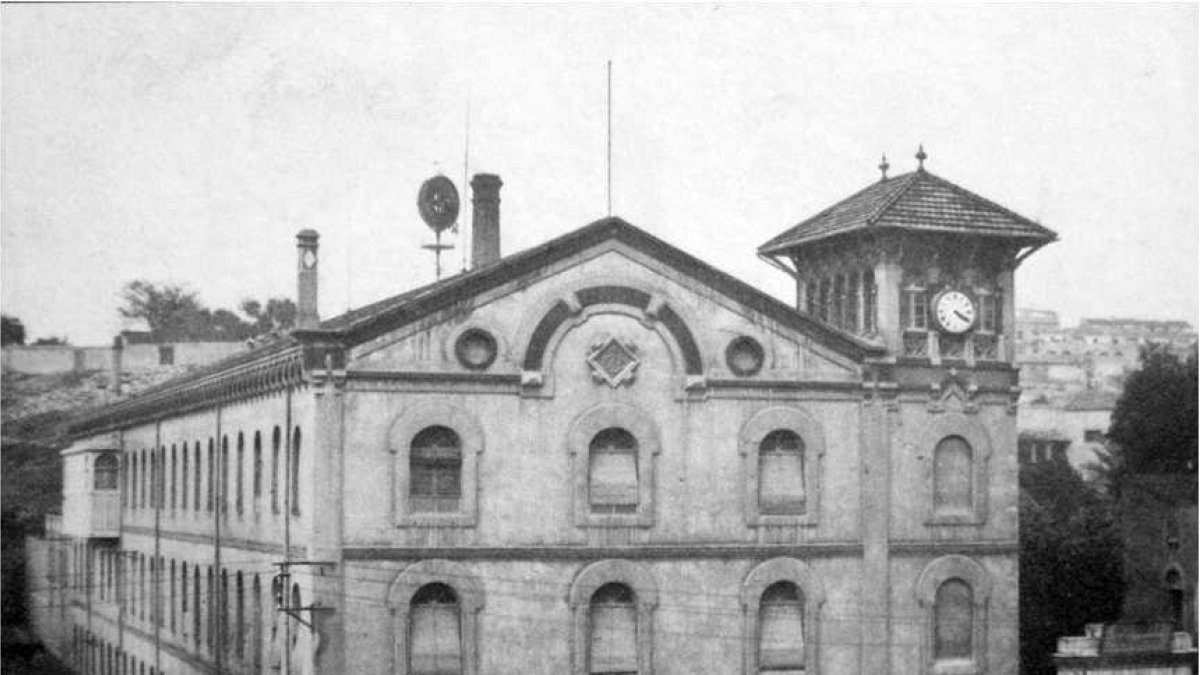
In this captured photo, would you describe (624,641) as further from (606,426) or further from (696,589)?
(606,426)

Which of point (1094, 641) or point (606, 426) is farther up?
point (606, 426)

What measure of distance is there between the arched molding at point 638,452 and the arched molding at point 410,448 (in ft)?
6.07

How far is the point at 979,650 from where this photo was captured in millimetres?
36438

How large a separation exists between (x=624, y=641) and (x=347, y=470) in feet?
20.3

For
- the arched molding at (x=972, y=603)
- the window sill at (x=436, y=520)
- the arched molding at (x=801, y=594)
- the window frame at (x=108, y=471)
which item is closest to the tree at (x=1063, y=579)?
the arched molding at (x=972, y=603)

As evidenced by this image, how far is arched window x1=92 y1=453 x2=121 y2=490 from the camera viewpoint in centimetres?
5000

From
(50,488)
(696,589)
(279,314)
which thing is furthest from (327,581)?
(279,314)

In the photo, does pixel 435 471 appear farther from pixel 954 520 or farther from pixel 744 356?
pixel 954 520

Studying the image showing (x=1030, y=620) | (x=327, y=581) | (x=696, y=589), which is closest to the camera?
(x=327, y=581)

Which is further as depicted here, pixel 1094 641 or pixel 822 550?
pixel 1094 641

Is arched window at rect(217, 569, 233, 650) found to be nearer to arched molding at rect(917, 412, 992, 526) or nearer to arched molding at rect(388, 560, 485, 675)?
arched molding at rect(388, 560, 485, 675)

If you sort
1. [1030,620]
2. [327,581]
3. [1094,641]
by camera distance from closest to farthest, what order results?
[327,581] < [1094,641] < [1030,620]

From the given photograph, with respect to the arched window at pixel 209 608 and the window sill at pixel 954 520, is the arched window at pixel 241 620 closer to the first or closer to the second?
the arched window at pixel 209 608

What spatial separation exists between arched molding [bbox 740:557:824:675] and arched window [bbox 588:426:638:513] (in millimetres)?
2785
